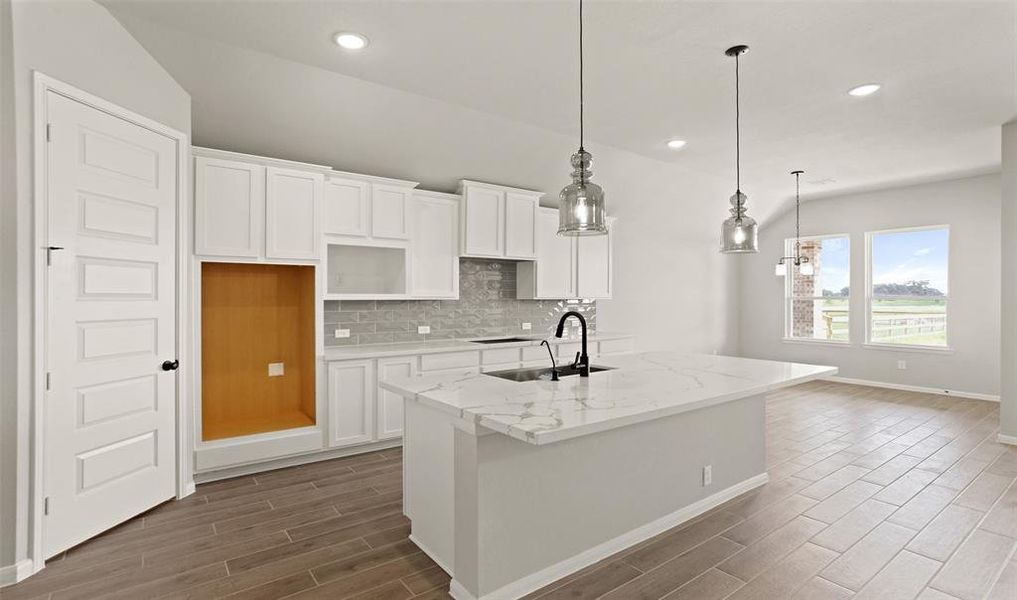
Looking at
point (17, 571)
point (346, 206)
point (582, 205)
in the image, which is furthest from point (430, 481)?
point (346, 206)

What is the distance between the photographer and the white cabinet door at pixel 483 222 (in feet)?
16.3

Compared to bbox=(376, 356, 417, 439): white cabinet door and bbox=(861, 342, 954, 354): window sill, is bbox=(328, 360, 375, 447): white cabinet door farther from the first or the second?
bbox=(861, 342, 954, 354): window sill

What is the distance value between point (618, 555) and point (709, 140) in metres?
3.97

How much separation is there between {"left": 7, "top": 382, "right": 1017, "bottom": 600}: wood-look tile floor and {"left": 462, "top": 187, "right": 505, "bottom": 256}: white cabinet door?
2.26m

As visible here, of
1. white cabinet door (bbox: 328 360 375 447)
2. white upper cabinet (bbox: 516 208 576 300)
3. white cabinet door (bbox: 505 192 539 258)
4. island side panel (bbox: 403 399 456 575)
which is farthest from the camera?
white upper cabinet (bbox: 516 208 576 300)

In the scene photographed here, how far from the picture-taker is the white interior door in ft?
8.18

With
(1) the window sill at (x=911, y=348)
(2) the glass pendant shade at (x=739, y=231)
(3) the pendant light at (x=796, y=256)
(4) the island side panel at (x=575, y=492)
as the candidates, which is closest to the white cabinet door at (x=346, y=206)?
(4) the island side panel at (x=575, y=492)

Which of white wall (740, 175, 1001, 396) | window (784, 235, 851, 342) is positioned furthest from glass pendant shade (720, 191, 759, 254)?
white wall (740, 175, 1001, 396)

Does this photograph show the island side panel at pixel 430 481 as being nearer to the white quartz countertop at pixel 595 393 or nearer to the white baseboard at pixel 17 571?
the white quartz countertop at pixel 595 393

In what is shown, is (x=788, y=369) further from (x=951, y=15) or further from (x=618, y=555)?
(x=951, y=15)

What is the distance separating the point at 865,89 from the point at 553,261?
313 cm

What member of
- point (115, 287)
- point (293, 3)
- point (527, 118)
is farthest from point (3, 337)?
point (527, 118)

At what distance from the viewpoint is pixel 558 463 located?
2373 mm

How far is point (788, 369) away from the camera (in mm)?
3043
